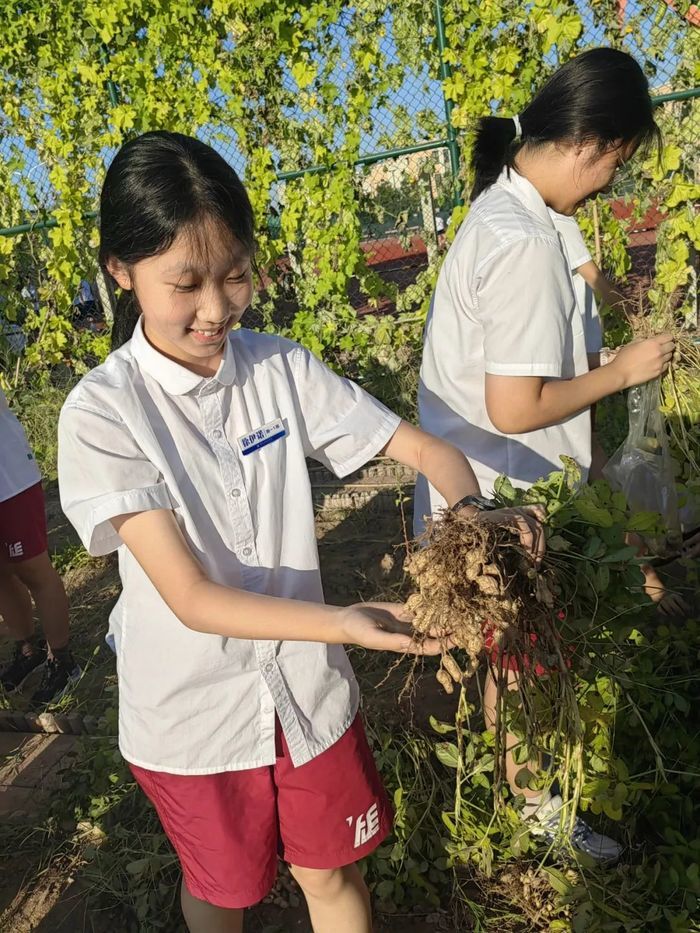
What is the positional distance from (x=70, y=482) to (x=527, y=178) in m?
1.22

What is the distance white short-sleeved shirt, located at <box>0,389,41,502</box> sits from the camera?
296cm

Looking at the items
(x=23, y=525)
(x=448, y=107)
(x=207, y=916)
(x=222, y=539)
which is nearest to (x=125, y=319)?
(x=222, y=539)

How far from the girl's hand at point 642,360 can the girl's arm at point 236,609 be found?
3.02 ft

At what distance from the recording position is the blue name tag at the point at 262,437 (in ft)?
4.76

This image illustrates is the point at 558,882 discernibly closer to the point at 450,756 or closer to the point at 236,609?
the point at 450,756

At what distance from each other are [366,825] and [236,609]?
0.63 m

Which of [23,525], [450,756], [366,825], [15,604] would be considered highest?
[23,525]

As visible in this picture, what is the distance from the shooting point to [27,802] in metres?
2.69

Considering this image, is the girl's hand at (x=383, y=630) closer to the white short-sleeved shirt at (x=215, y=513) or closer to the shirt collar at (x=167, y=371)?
the white short-sleeved shirt at (x=215, y=513)

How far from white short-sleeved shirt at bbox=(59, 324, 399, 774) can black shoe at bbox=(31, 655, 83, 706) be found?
6.16 feet

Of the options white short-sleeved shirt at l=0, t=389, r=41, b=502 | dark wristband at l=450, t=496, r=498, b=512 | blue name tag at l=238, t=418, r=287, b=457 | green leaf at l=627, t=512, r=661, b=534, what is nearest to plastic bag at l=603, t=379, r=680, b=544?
green leaf at l=627, t=512, r=661, b=534

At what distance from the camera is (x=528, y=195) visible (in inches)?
70.2

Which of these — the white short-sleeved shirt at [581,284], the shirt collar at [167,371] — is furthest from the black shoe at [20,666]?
the white short-sleeved shirt at [581,284]

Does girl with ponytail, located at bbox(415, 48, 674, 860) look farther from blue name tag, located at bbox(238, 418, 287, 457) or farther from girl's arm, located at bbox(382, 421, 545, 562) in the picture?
blue name tag, located at bbox(238, 418, 287, 457)
